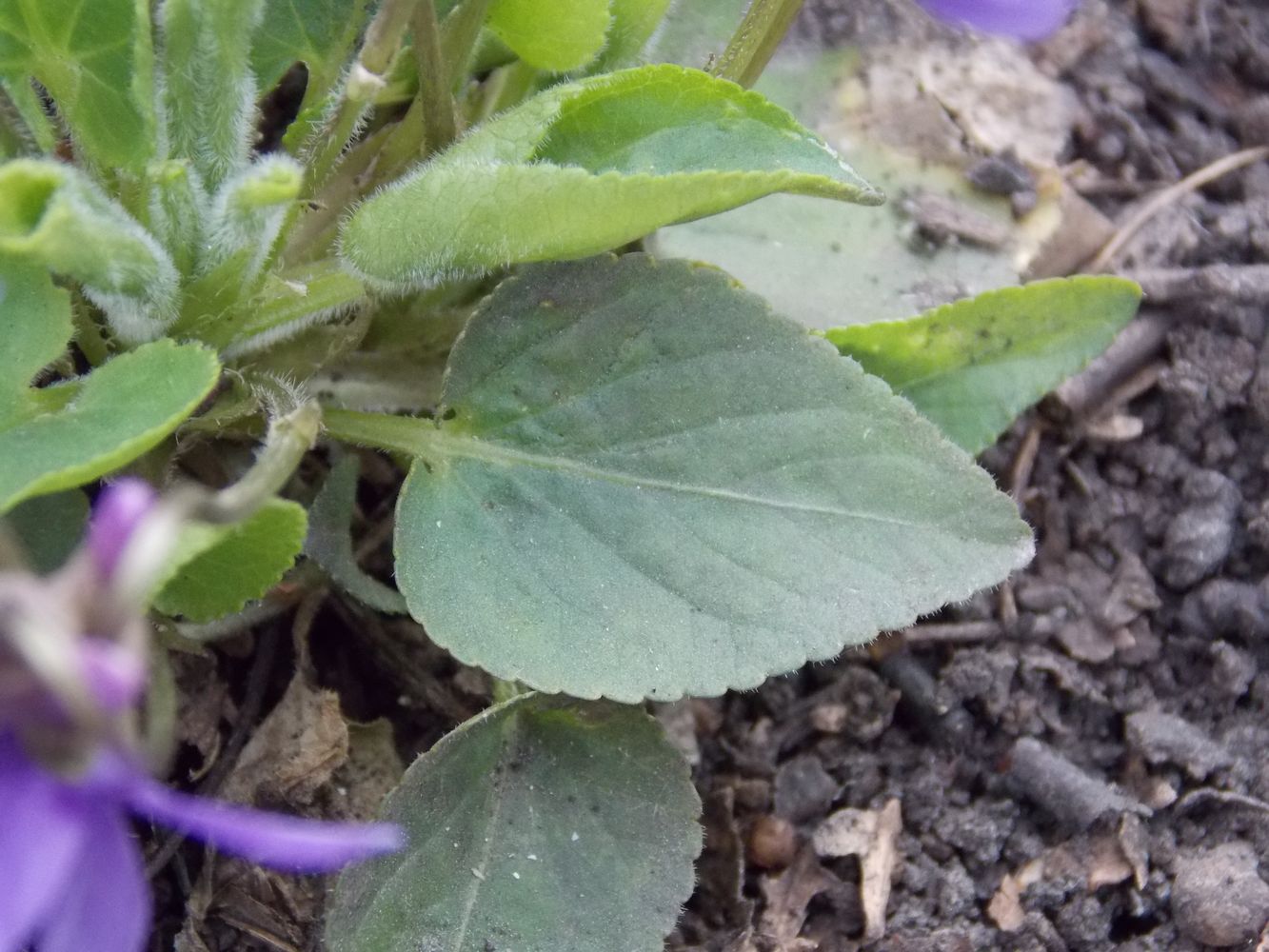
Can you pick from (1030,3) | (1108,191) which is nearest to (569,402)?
(1030,3)

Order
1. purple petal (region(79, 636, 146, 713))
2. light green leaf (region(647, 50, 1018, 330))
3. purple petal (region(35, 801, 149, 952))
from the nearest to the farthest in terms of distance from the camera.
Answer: purple petal (region(79, 636, 146, 713)) → purple petal (region(35, 801, 149, 952)) → light green leaf (region(647, 50, 1018, 330))

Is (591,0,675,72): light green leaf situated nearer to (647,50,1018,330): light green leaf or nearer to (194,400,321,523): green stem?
(647,50,1018,330): light green leaf

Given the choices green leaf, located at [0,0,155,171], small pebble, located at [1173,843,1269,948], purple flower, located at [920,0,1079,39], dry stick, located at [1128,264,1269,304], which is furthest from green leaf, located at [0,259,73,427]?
dry stick, located at [1128,264,1269,304]

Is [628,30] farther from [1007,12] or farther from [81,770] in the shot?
[81,770]

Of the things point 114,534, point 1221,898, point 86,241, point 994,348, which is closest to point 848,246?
point 994,348

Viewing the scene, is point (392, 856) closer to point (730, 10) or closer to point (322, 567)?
point (322, 567)
